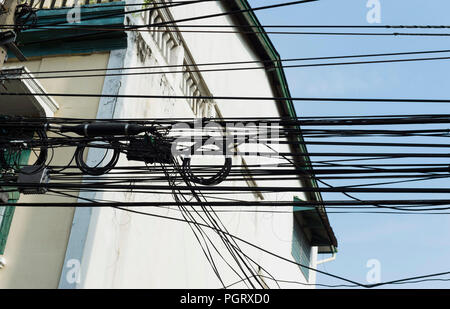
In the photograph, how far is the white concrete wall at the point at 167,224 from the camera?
822 cm

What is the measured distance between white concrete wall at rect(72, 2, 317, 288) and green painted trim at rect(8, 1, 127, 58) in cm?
31

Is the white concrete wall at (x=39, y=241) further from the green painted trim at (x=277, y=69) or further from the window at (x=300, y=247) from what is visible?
the window at (x=300, y=247)

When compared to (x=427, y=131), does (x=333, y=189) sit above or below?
below

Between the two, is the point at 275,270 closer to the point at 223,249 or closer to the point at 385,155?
the point at 223,249

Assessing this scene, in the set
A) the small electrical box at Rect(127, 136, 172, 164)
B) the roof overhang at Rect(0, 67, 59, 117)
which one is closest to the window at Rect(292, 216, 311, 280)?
the roof overhang at Rect(0, 67, 59, 117)

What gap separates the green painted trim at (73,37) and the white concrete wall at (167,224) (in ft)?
1.03

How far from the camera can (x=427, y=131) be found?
21.1 ft

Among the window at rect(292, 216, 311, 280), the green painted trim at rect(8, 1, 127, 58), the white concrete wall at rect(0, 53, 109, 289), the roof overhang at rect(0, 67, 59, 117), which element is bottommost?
the white concrete wall at rect(0, 53, 109, 289)

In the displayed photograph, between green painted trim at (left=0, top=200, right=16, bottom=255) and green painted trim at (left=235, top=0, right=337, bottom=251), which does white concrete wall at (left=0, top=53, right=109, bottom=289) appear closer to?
green painted trim at (left=0, top=200, right=16, bottom=255)

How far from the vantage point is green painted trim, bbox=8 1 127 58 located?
946 cm

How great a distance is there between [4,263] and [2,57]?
248 centimetres

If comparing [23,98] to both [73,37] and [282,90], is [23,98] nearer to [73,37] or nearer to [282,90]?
[73,37]

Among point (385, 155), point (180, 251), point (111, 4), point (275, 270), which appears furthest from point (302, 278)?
point (385, 155)

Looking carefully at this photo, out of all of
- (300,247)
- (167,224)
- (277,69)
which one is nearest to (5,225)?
(167,224)
